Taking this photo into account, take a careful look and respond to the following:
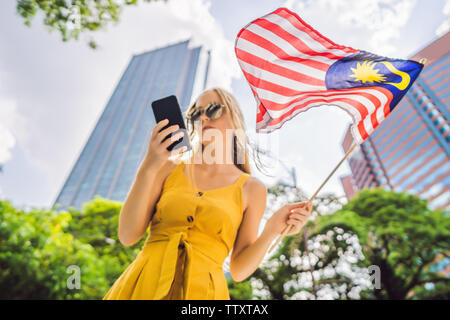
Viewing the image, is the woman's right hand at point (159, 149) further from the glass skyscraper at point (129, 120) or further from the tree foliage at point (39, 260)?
the glass skyscraper at point (129, 120)

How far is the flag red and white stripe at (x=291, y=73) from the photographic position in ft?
8.08

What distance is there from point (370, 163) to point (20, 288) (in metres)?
92.8

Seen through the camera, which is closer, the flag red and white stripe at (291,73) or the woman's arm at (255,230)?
the woman's arm at (255,230)

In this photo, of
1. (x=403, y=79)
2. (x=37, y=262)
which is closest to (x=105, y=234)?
(x=37, y=262)

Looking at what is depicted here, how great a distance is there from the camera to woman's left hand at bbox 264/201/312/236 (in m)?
1.76

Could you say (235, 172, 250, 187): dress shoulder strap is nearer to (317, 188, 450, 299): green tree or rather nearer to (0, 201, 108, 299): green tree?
(0, 201, 108, 299): green tree

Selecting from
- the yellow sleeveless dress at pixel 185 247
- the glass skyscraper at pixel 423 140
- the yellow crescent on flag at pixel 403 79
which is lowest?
the yellow sleeveless dress at pixel 185 247

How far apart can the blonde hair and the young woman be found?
1 centimetres

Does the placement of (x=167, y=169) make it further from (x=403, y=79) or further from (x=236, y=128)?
(x=403, y=79)

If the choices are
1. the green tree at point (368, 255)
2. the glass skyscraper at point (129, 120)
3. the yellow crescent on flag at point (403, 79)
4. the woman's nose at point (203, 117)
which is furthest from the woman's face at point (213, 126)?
the glass skyscraper at point (129, 120)

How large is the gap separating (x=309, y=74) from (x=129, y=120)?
272 ft

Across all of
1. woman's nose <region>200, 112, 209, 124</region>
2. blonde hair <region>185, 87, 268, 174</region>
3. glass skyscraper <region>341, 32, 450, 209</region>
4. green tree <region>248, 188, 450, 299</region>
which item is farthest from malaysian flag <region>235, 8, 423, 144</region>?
glass skyscraper <region>341, 32, 450, 209</region>

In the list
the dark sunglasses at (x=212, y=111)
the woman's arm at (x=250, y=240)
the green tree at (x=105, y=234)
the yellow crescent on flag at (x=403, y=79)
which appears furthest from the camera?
the green tree at (x=105, y=234)

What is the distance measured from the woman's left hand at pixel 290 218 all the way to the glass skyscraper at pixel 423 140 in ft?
215
